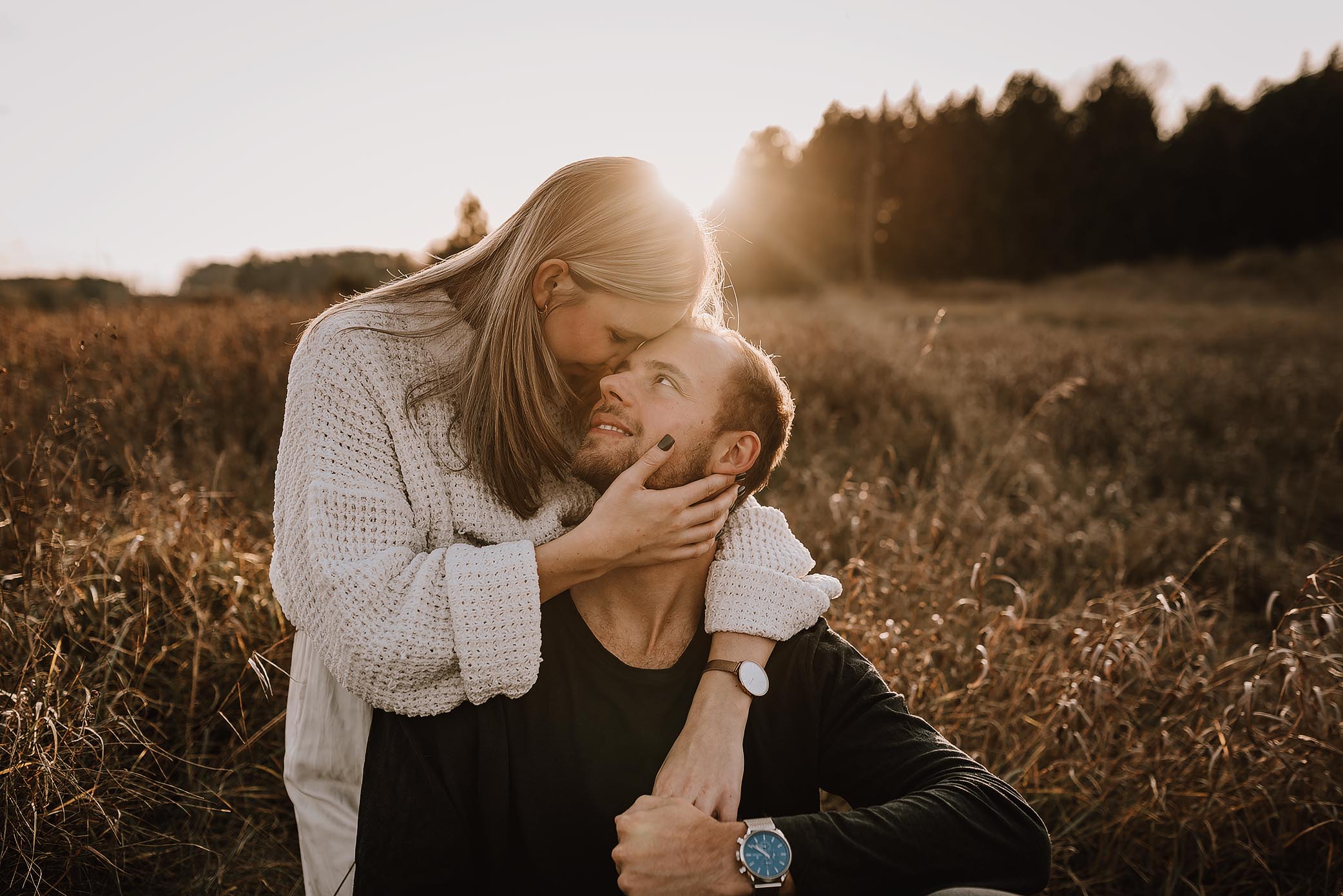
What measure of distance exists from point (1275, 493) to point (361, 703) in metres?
6.89

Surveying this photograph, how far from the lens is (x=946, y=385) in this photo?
25.2 feet

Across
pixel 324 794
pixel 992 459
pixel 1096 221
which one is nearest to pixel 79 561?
pixel 324 794

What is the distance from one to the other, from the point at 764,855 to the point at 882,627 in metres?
1.64

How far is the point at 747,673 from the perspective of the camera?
81.0 inches

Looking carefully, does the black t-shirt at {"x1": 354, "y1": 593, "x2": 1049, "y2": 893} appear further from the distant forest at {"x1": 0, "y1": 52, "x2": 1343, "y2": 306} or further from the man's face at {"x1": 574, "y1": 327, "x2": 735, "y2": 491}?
the distant forest at {"x1": 0, "y1": 52, "x2": 1343, "y2": 306}

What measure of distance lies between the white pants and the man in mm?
227

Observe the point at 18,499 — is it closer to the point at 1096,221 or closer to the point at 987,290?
the point at 987,290

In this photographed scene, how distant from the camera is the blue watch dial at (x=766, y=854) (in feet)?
5.59

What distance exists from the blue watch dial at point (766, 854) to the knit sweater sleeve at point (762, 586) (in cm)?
54

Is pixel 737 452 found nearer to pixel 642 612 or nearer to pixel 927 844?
pixel 642 612

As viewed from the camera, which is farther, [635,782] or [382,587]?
[635,782]

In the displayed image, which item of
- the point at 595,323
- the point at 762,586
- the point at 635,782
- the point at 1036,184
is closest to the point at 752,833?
the point at 635,782

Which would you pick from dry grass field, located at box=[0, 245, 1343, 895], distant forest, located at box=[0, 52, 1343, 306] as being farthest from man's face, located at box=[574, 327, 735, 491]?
distant forest, located at box=[0, 52, 1343, 306]

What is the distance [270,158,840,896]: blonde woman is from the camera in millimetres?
1803
